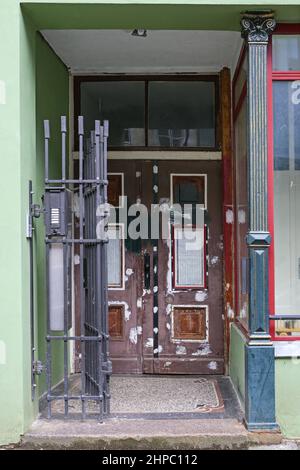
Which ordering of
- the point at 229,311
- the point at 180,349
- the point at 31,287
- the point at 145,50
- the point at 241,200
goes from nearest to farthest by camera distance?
1. the point at 31,287
2. the point at 241,200
3. the point at 145,50
4. the point at 229,311
5. the point at 180,349

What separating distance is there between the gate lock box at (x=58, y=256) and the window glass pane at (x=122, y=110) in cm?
181

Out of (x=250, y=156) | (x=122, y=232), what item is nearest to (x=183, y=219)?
(x=122, y=232)

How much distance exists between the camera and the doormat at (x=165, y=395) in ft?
16.7

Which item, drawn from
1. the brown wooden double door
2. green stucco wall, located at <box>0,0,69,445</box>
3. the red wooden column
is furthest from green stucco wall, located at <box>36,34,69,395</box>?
the red wooden column

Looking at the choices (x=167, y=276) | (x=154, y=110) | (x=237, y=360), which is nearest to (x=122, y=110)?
(x=154, y=110)

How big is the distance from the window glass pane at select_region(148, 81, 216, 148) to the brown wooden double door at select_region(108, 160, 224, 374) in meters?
0.26

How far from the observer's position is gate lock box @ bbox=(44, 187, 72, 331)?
476 cm

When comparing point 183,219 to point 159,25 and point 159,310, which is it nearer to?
point 159,310

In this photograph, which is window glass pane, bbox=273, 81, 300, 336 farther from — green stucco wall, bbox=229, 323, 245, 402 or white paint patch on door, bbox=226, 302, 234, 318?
white paint patch on door, bbox=226, 302, 234, 318

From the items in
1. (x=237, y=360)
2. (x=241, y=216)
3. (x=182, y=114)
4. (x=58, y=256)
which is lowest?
(x=237, y=360)

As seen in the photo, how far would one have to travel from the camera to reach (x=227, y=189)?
6266mm

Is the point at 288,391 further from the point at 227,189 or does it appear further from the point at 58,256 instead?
the point at 227,189

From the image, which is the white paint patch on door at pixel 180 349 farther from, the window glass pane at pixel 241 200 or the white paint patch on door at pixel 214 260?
the white paint patch on door at pixel 214 260

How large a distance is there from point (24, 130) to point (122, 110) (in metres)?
2.04
